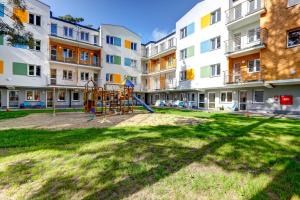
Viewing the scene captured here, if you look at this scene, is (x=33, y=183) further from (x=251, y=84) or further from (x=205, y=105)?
A: (x=205, y=105)

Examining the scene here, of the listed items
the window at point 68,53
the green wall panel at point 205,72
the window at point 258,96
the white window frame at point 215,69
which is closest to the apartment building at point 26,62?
the window at point 68,53

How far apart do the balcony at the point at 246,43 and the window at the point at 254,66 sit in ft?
3.99

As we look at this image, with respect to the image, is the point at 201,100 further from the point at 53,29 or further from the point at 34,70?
the point at 53,29

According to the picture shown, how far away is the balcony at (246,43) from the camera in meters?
18.0

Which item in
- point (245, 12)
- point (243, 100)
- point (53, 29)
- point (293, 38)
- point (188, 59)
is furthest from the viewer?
point (188, 59)

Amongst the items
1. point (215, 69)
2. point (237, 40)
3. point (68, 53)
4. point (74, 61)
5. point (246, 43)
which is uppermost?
point (237, 40)

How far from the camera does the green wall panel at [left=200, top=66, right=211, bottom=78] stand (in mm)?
25009

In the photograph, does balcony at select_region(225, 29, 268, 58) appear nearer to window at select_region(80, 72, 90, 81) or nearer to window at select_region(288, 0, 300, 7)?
window at select_region(288, 0, 300, 7)

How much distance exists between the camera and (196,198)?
9.93 feet

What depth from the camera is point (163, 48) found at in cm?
3544

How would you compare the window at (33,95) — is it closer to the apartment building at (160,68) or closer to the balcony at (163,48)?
the apartment building at (160,68)

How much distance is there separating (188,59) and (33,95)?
24377 millimetres

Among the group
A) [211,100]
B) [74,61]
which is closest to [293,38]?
[211,100]

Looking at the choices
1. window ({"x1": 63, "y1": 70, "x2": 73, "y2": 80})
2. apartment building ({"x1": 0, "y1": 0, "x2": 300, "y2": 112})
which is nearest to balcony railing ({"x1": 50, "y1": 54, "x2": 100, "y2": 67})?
apartment building ({"x1": 0, "y1": 0, "x2": 300, "y2": 112})
